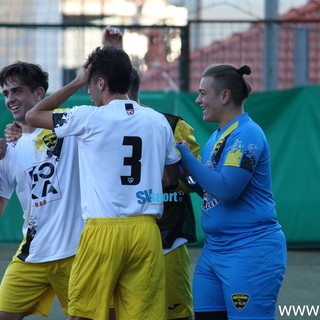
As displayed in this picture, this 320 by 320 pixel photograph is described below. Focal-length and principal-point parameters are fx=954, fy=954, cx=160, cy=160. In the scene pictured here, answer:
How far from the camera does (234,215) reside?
16.2ft

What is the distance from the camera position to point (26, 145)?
5.54m

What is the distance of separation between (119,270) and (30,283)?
96 cm

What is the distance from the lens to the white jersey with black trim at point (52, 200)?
5.40 m

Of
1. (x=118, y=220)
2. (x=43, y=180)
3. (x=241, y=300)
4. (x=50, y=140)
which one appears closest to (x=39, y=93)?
(x=50, y=140)

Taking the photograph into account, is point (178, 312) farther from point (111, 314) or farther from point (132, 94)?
point (132, 94)

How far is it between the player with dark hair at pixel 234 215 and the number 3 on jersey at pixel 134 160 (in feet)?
1.14

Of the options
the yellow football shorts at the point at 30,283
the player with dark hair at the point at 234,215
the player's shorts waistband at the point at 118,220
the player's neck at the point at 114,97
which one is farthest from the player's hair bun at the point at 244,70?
the yellow football shorts at the point at 30,283

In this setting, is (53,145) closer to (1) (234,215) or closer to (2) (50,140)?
(2) (50,140)

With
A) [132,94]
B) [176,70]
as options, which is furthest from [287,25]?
[132,94]

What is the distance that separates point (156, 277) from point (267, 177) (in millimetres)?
793

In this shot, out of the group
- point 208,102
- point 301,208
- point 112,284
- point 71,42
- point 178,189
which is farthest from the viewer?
point 71,42

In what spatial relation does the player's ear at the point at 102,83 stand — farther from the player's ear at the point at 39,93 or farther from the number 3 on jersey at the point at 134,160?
the player's ear at the point at 39,93

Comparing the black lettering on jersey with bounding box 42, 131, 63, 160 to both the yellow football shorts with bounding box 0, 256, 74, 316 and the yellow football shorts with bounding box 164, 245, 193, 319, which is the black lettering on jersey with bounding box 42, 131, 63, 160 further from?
the yellow football shorts with bounding box 164, 245, 193, 319

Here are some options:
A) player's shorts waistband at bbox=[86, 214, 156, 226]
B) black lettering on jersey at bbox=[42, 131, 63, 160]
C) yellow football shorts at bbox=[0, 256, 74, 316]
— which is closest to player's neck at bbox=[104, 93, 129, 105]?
player's shorts waistband at bbox=[86, 214, 156, 226]
